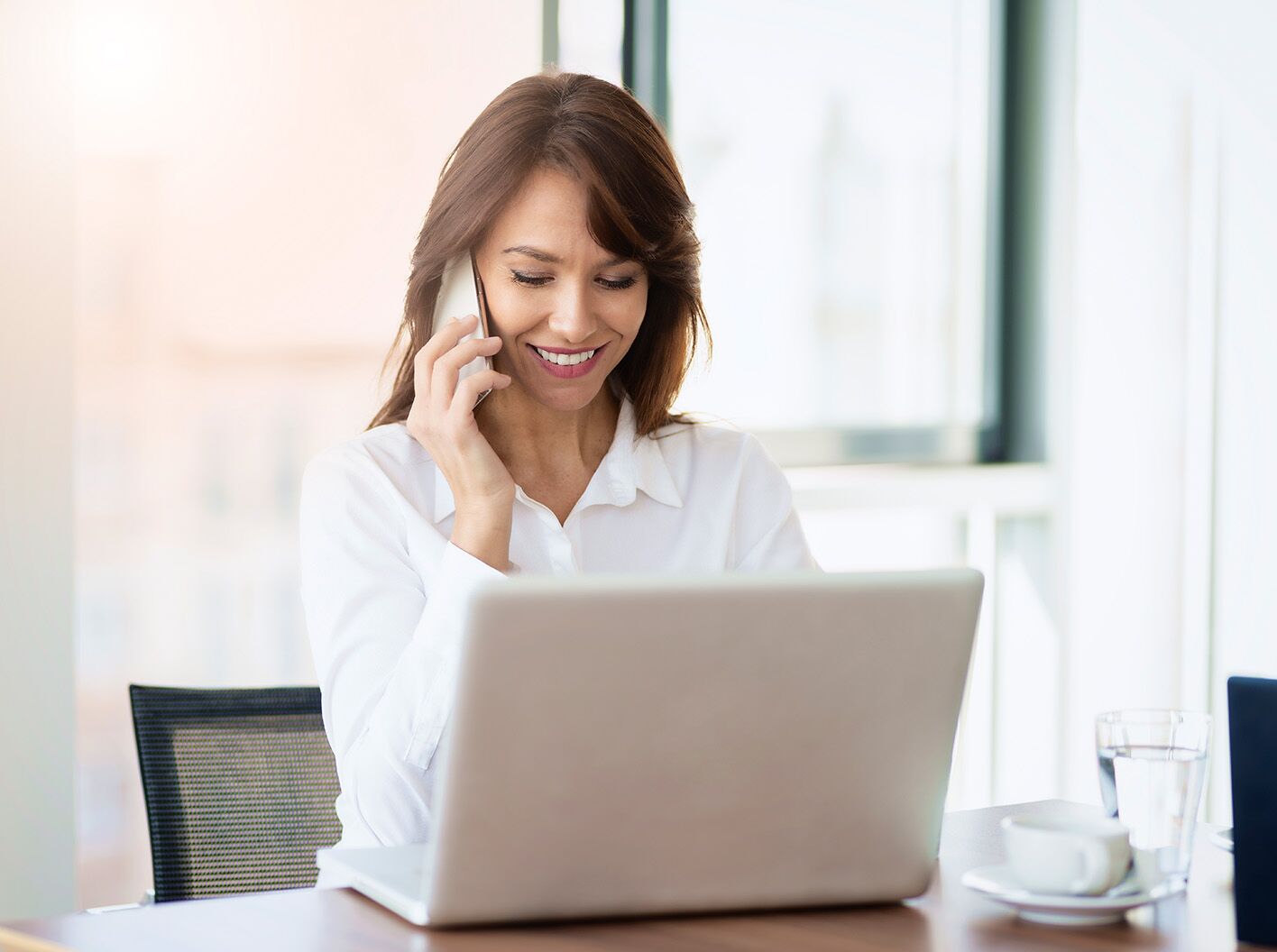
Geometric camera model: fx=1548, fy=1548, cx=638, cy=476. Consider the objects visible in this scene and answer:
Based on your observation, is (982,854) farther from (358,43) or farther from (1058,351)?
(1058,351)

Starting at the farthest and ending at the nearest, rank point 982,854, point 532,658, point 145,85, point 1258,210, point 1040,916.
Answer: point 1258,210 → point 145,85 → point 982,854 → point 1040,916 → point 532,658

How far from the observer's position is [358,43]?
2.57 m

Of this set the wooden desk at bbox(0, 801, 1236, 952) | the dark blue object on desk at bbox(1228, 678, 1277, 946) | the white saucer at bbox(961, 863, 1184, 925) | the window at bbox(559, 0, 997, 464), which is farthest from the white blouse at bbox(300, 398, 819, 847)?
the window at bbox(559, 0, 997, 464)

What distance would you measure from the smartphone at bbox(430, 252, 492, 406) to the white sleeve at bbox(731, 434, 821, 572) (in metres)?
0.36

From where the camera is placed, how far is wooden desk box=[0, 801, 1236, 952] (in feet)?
3.42

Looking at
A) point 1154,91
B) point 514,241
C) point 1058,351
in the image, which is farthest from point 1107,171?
point 514,241

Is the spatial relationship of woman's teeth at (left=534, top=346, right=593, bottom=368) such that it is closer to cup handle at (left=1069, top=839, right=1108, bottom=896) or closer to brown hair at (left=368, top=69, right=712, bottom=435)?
brown hair at (left=368, top=69, right=712, bottom=435)

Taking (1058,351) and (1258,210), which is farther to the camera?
(1058,351)

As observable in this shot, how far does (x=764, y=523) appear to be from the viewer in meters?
2.03

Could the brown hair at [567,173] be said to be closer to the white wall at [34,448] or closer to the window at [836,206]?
the white wall at [34,448]

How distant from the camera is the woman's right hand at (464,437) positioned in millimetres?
1718

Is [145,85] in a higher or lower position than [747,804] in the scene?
higher

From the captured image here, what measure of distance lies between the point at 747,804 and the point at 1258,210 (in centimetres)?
282

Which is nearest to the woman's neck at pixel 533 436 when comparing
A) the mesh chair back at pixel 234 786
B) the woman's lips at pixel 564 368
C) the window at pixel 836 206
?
the woman's lips at pixel 564 368
